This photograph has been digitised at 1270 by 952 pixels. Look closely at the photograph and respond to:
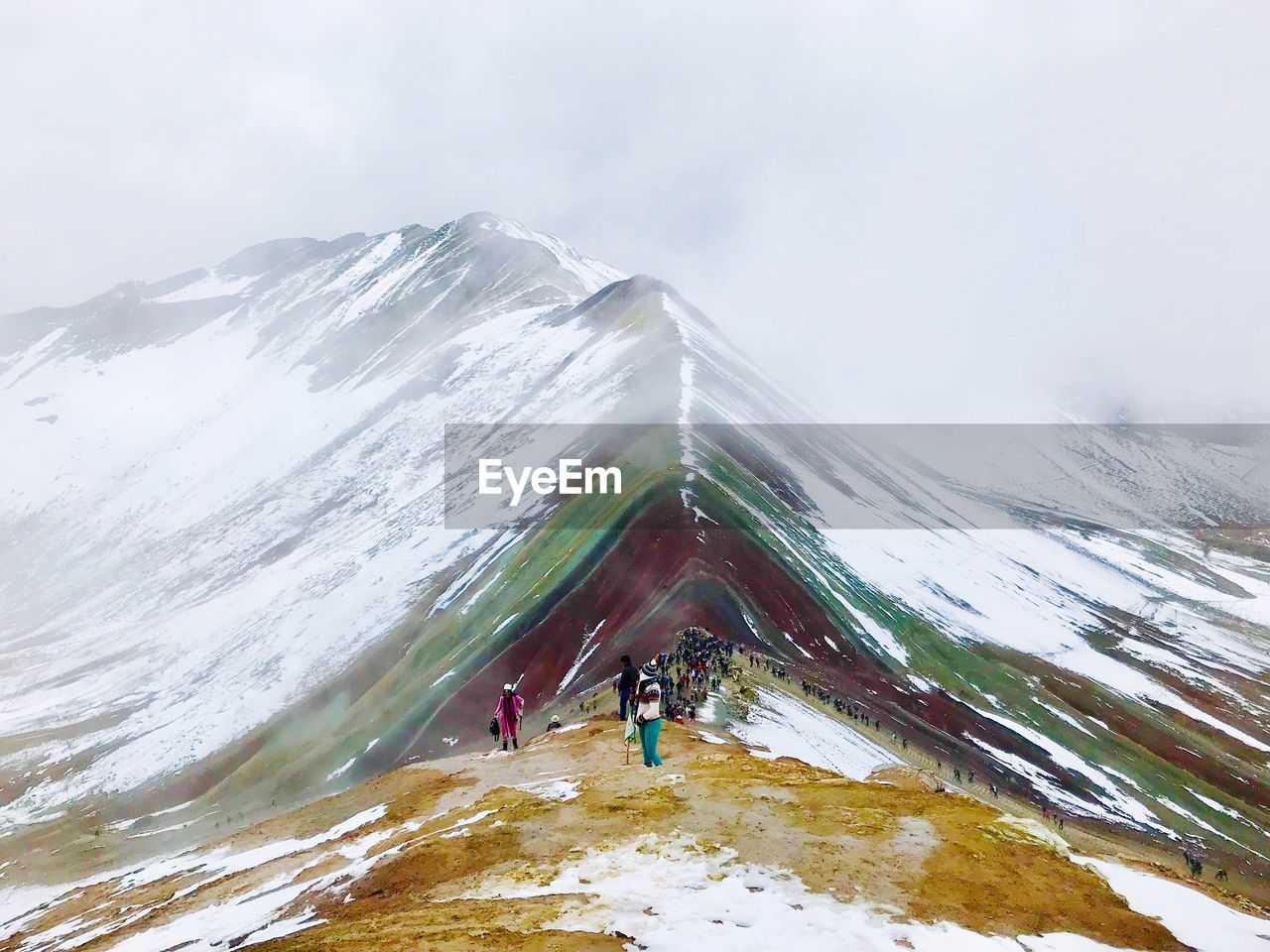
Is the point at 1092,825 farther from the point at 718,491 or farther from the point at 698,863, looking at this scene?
the point at 698,863

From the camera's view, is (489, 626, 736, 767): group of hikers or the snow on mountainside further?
the snow on mountainside

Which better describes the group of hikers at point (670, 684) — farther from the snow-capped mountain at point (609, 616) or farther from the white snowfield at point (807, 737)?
the snow-capped mountain at point (609, 616)

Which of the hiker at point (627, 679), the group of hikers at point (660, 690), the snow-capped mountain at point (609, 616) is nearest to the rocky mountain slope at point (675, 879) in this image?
the group of hikers at point (660, 690)

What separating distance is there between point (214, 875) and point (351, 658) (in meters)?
54.0


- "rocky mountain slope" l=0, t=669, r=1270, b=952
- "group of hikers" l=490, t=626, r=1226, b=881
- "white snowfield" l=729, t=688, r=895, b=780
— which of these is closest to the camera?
"rocky mountain slope" l=0, t=669, r=1270, b=952

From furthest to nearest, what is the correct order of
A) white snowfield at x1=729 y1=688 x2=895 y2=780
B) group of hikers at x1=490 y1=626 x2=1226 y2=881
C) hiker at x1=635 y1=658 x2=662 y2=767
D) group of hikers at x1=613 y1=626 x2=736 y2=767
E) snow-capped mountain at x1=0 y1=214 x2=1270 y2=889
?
1. snow-capped mountain at x1=0 y1=214 x2=1270 y2=889
2. white snowfield at x1=729 y1=688 x2=895 y2=780
3. group of hikers at x1=490 y1=626 x2=1226 y2=881
4. group of hikers at x1=613 y1=626 x2=736 y2=767
5. hiker at x1=635 y1=658 x2=662 y2=767

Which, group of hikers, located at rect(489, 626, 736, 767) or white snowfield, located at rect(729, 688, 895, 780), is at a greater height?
group of hikers, located at rect(489, 626, 736, 767)

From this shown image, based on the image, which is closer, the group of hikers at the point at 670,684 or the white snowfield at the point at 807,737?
the group of hikers at the point at 670,684

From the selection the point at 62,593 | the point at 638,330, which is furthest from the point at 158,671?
the point at 638,330

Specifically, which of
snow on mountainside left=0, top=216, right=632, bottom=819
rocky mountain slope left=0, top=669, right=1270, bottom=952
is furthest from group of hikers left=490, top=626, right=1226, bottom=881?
snow on mountainside left=0, top=216, right=632, bottom=819

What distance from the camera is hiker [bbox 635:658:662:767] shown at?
62.1ft

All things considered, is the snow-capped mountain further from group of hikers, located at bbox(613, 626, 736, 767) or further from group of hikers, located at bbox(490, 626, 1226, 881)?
group of hikers, located at bbox(613, 626, 736, 767)

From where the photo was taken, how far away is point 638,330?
126 metres

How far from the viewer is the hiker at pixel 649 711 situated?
18941mm
